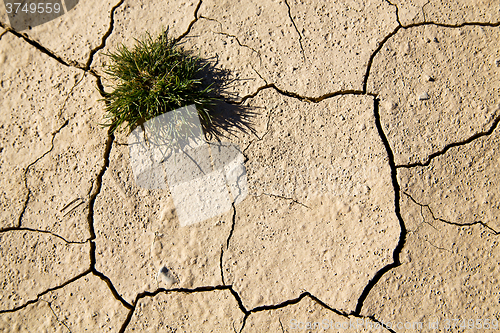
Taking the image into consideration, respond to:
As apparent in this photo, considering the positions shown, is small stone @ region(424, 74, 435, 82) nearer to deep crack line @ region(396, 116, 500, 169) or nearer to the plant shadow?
deep crack line @ region(396, 116, 500, 169)

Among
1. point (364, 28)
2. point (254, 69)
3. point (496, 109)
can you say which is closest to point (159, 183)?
point (254, 69)

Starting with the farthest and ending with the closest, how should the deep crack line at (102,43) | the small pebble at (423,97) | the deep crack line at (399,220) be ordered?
the deep crack line at (102,43) < the small pebble at (423,97) < the deep crack line at (399,220)

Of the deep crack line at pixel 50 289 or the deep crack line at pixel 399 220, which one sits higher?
the deep crack line at pixel 399 220

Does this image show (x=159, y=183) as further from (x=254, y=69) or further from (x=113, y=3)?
(x=113, y=3)

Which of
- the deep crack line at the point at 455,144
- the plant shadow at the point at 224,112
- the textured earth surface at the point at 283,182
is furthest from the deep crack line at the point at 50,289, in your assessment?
the deep crack line at the point at 455,144

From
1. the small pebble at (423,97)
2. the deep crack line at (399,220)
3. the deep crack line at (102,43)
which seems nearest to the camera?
the deep crack line at (399,220)

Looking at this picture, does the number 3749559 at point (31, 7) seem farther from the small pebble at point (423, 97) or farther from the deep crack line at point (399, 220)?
the small pebble at point (423, 97)

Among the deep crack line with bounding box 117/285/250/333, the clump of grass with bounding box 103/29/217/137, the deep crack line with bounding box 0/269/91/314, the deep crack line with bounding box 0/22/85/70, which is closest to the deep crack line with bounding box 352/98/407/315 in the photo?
the deep crack line with bounding box 117/285/250/333
